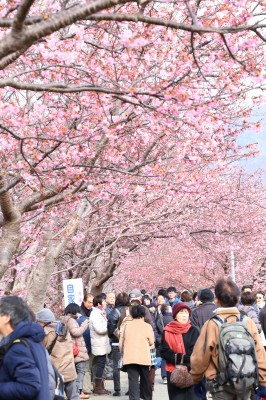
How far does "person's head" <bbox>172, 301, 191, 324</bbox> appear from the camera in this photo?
24.4 feet

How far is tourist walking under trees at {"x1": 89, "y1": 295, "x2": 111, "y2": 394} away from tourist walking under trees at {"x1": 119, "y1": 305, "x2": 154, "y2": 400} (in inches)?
79.6

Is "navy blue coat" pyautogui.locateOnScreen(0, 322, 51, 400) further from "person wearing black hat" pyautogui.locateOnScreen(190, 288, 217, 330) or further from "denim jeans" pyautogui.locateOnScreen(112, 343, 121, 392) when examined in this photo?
"denim jeans" pyautogui.locateOnScreen(112, 343, 121, 392)

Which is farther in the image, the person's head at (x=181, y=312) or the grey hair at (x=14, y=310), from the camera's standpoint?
the person's head at (x=181, y=312)

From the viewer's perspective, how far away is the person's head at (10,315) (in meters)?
4.48

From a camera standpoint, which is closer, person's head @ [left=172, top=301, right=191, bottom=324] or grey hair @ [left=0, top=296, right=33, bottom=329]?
grey hair @ [left=0, top=296, right=33, bottom=329]

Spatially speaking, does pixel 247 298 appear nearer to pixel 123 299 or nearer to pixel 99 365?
pixel 123 299

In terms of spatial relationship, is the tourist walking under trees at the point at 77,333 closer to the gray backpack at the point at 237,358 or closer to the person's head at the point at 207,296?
the person's head at the point at 207,296

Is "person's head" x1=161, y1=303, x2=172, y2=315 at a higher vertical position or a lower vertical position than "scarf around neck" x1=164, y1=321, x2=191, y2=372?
higher

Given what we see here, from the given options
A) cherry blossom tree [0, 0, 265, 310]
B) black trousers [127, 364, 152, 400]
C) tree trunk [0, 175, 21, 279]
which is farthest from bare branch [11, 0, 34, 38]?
black trousers [127, 364, 152, 400]

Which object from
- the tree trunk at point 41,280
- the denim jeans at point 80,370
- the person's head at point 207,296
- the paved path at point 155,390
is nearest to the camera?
the person's head at point 207,296

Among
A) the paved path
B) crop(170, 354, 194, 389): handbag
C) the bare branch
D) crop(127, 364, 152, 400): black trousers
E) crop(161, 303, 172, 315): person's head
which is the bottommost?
the paved path

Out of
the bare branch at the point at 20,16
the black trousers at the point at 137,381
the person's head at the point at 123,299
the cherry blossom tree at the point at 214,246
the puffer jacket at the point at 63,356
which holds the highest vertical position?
the cherry blossom tree at the point at 214,246

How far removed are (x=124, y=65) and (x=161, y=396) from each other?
5.70m

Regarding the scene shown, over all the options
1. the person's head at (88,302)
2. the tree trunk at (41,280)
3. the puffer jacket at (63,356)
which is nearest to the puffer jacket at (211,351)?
the puffer jacket at (63,356)
